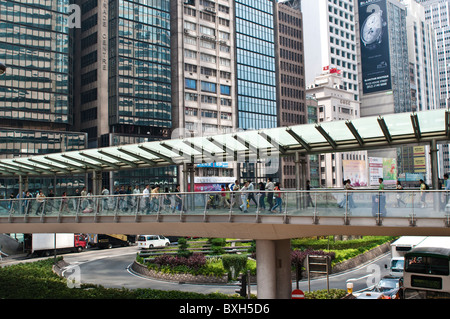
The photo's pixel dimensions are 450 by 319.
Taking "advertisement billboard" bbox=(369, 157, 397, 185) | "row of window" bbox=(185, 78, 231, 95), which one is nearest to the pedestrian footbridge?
"row of window" bbox=(185, 78, 231, 95)

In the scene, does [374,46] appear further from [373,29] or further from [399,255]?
[399,255]

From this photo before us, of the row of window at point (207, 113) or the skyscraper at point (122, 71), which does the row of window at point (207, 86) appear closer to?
the row of window at point (207, 113)

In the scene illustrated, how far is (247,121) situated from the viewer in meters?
91.4

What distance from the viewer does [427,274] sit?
18.8 metres

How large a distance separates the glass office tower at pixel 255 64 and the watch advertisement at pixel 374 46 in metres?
43.3

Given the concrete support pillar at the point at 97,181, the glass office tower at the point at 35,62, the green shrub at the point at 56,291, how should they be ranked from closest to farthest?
the green shrub at the point at 56,291 < the concrete support pillar at the point at 97,181 < the glass office tower at the point at 35,62

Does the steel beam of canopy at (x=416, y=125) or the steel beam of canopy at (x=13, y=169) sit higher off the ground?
the steel beam of canopy at (x=416, y=125)

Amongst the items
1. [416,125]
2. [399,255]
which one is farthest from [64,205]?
[399,255]

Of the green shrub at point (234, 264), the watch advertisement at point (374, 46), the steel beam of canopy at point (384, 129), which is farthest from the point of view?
the watch advertisement at point (374, 46)

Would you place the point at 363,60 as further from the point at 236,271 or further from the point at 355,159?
the point at 236,271

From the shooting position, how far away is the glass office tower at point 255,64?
90.8m

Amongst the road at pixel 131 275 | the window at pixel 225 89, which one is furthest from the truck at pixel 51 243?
the window at pixel 225 89

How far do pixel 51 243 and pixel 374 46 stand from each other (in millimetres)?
109324
